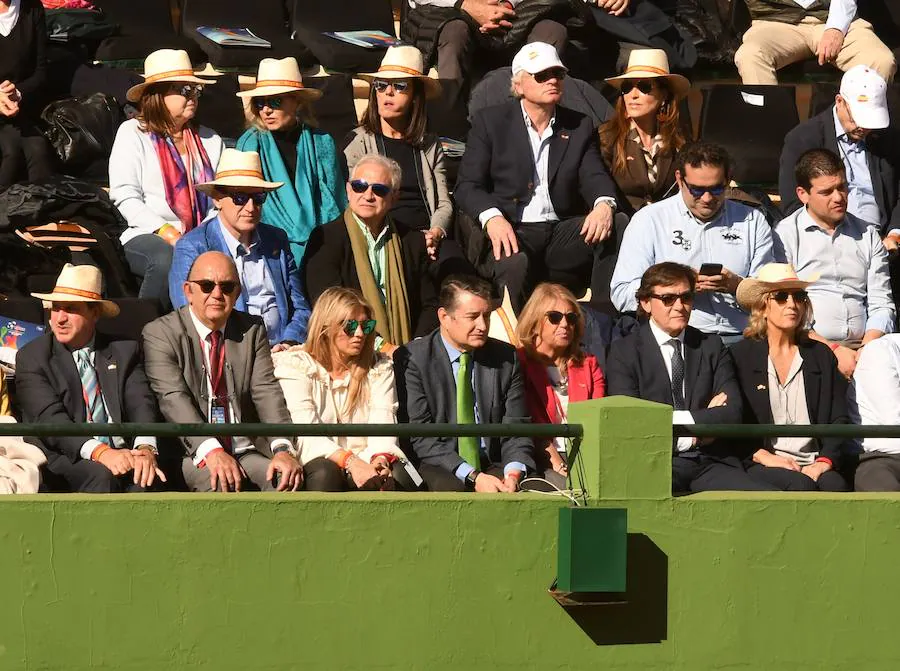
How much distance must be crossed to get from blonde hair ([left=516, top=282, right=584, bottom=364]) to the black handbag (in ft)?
9.96

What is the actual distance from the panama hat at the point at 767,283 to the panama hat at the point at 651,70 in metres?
1.77

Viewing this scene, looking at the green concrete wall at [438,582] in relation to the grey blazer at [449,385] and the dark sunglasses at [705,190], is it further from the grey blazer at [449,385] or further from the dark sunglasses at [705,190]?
the dark sunglasses at [705,190]

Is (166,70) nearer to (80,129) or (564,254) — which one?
(80,129)

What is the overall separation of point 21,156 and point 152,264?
123 cm

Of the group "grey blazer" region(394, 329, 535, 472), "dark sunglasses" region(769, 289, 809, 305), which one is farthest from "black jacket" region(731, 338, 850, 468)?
"grey blazer" region(394, 329, 535, 472)

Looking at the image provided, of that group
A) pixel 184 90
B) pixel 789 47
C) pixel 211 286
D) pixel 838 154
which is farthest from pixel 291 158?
pixel 789 47

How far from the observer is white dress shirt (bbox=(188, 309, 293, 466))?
7145mm

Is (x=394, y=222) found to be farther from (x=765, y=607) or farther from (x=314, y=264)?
(x=765, y=607)

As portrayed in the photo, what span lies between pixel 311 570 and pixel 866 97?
Result: 489 centimetres

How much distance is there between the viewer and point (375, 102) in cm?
945

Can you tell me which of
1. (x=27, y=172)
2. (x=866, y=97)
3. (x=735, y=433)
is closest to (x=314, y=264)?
(x=27, y=172)

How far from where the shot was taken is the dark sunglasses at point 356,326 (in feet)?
24.4

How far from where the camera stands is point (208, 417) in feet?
24.3

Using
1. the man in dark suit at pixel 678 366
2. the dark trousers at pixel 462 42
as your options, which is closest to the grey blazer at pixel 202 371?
the man in dark suit at pixel 678 366
